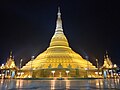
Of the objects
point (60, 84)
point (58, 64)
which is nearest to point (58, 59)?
point (58, 64)

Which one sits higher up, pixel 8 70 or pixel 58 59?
pixel 58 59

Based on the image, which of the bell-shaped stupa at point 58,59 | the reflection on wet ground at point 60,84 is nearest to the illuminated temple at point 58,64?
the bell-shaped stupa at point 58,59

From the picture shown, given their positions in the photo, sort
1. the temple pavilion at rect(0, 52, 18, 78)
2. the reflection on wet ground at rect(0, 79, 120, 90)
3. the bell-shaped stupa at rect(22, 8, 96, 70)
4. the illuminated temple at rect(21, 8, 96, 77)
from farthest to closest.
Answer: the bell-shaped stupa at rect(22, 8, 96, 70), the illuminated temple at rect(21, 8, 96, 77), the temple pavilion at rect(0, 52, 18, 78), the reflection on wet ground at rect(0, 79, 120, 90)

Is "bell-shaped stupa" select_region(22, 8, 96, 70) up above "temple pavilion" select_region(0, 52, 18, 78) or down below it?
above

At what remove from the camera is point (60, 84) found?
2484 centimetres

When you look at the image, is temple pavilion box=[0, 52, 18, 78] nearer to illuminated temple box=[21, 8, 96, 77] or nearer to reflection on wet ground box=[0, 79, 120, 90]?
illuminated temple box=[21, 8, 96, 77]

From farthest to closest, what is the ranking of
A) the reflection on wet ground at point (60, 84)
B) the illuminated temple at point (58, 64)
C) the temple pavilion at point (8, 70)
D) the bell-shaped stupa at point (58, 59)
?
1. the bell-shaped stupa at point (58, 59)
2. the illuminated temple at point (58, 64)
3. the temple pavilion at point (8, 70)
4. the reflection on wet ground at point (60, 84)

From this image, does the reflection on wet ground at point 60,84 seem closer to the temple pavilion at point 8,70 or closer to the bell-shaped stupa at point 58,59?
the temple pavilion at point 8,70

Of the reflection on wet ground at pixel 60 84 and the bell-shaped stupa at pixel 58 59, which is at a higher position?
the bell-shaped stupa at pixel 58 59

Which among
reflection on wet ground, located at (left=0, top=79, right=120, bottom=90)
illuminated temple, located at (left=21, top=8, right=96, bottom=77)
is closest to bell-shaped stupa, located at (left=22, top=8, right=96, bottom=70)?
illuminated temple, located at (left=21, top=8, right=96, bottom=77)

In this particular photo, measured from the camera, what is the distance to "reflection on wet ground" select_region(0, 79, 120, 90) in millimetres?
23953

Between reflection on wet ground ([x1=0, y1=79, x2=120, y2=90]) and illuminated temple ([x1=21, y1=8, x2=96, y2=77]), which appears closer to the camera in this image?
reflection on wet ground ([x1=0, y1=79, x2=120, y2=90])

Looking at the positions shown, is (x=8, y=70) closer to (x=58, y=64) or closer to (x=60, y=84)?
(x=58, y=64)

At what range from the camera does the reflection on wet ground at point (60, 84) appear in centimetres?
2395
